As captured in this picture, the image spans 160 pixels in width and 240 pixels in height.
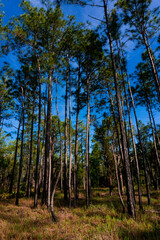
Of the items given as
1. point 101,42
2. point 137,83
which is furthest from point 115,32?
point 137,83

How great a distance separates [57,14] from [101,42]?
3.83 meters

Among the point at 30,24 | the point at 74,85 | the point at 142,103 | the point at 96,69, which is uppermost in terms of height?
the point at 30,24

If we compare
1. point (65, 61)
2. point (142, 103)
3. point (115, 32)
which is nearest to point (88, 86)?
point (65, 61)

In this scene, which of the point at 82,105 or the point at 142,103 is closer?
the point at 82,105

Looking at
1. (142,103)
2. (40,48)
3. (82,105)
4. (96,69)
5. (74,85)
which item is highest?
(40,48)

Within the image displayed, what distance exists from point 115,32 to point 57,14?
454 cm

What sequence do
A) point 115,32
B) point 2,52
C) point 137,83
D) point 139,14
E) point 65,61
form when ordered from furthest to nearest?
point 137,83, point 65,61, point 2,52, point 139,14, point 115,32

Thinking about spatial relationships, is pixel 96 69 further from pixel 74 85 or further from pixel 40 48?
pixel 40 48

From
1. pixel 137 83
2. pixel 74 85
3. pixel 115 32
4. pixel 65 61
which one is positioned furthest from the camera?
pixel 137 83

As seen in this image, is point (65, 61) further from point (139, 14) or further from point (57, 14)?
point (139, 14)

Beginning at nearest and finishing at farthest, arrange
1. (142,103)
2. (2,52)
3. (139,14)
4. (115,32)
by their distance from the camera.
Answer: (115,32) → (139,14) → (2,52) → (142,103)

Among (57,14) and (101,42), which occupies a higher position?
(57,14)

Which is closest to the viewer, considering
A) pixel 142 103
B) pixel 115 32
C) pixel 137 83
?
pixel 115 32

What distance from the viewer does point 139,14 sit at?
905 cm
